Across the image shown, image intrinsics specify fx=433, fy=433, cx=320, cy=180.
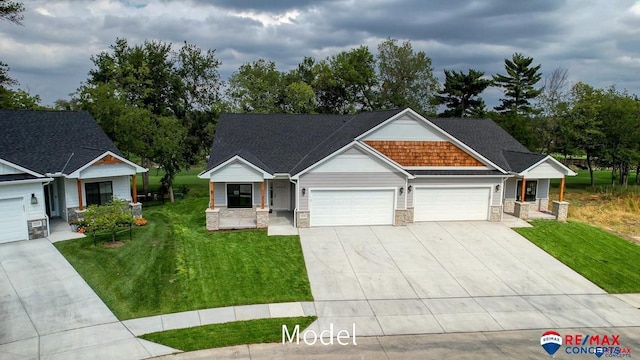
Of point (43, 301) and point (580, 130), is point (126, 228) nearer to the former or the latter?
point (43, 301)

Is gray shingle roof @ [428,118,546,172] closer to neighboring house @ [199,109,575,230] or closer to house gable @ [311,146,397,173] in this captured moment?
neighboring house @ [199,109,575,230]

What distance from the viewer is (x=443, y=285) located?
15078mm

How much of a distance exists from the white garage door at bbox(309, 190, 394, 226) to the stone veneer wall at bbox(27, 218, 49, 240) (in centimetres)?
1156

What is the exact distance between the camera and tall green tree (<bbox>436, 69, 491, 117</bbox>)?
48.8 m

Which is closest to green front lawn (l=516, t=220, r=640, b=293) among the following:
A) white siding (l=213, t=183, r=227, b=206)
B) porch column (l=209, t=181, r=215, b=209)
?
white siding (l=213, t=183, r=227, b=206)

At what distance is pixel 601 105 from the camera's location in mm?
39906

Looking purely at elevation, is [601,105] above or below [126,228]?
above

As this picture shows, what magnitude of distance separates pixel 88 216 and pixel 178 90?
59.2 feet

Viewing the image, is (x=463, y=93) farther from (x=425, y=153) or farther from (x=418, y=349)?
(x=418, y=349)

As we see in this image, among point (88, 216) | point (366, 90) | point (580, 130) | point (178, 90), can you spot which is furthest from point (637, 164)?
point (88, 216)

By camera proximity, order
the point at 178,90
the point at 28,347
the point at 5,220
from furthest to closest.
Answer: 1. the point at 178,90
2. the point at 5,220
3. the point at 28,347

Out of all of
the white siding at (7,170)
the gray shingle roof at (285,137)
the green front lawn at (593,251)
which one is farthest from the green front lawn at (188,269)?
the green front lawn at (593,251)

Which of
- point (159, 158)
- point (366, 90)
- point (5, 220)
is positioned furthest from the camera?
point (366, 90)

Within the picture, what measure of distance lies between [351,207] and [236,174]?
5.81 meters
